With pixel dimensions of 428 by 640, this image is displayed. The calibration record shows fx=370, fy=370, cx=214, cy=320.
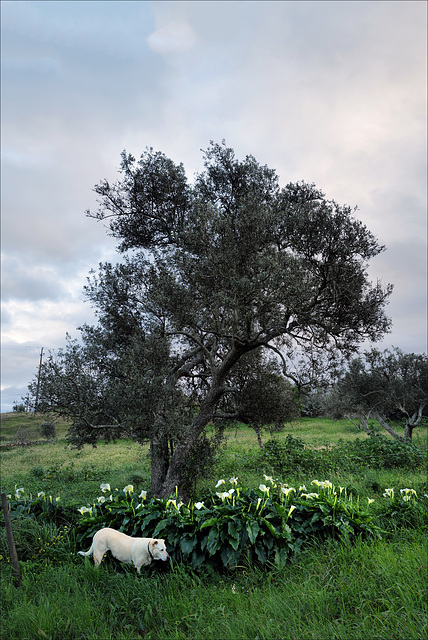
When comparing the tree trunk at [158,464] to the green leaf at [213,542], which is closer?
the green leaf at [213,542]

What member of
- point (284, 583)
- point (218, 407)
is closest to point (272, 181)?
point (218, 407)

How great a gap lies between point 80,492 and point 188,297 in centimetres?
783

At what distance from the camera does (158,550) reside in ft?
16.0

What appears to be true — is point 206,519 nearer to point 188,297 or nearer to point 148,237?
point 188,297

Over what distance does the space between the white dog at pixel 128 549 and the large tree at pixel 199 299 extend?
318 cm

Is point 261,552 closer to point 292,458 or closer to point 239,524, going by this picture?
point 239,524

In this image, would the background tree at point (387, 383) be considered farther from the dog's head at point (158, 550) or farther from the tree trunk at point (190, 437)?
the dog's head at point (158, 550)

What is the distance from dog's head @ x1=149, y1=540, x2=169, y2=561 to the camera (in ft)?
15.9

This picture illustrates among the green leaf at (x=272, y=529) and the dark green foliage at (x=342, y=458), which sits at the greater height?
the green leaf at (x=272, y=529)

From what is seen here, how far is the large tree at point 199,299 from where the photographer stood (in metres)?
8.32

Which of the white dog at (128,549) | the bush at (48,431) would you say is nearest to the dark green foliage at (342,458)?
the white dog at (128,549)

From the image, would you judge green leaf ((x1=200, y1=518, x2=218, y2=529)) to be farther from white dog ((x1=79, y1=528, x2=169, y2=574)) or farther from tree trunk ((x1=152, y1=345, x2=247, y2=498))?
tree trunk ((x1=152, y1=345, x2=247, y2=498))

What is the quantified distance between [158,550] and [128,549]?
0.55 m

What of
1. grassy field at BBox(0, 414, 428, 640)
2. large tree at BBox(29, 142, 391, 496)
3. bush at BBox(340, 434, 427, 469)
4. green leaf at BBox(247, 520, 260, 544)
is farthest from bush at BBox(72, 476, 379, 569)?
bush at BBox(340, 434, 427, 469)
